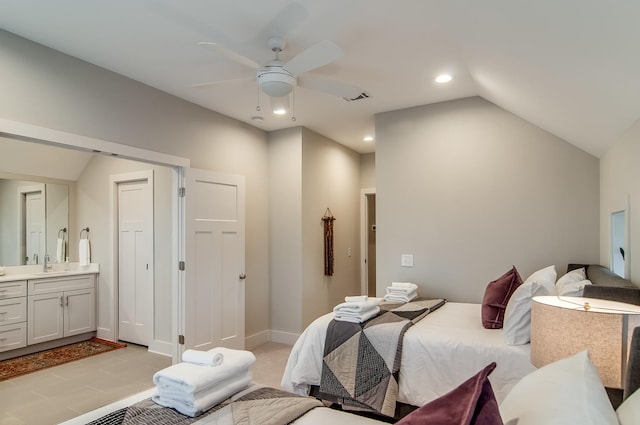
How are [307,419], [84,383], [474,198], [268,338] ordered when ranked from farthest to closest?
[268,338], [474,198], [84,383], [307,419]

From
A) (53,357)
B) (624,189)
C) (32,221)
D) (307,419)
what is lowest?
(53,357)

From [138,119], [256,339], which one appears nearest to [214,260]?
[256,339]

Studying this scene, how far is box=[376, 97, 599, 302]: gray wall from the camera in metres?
3.42

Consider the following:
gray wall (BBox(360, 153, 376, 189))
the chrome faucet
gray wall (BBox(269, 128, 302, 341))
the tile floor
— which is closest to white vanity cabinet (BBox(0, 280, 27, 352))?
the chrome faucet

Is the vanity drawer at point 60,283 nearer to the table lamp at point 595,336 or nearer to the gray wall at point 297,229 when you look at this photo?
the gray wall at point 297,229

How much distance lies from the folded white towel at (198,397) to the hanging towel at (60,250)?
4380mm

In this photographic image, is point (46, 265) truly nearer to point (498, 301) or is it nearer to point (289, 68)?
point (289, 68)

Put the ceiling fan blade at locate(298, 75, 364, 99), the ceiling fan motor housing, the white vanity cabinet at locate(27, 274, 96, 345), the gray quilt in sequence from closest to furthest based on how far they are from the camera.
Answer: the gray quilt < the ceiling fan motor housing < the ceiling fan blade at locate(298, 75, 364, 99) < the white vanity cabinet at locate(27, 274, 96, 345)

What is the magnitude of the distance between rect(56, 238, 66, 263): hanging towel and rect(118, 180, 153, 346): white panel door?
2.93 feet

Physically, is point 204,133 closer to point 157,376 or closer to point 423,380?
point 157,376

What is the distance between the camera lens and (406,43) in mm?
2678

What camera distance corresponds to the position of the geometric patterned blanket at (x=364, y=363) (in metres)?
2.46

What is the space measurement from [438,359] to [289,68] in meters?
2.10

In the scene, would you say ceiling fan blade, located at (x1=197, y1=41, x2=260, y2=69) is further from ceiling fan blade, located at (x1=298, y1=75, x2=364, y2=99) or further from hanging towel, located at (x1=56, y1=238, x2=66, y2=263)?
hanging towel, located at (x1=56, y1=238, x2=66, y2=263)
